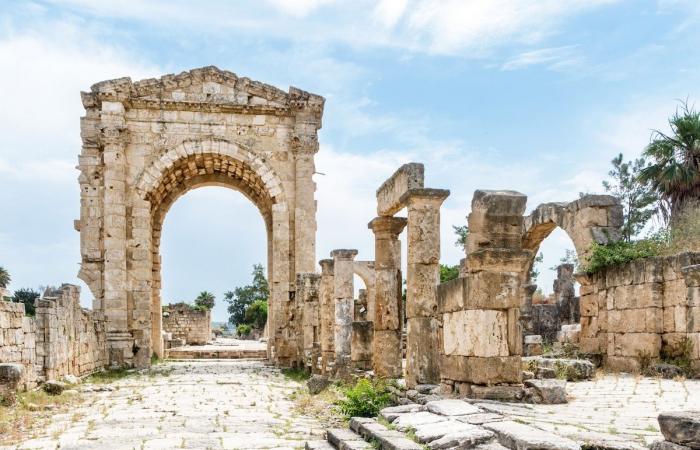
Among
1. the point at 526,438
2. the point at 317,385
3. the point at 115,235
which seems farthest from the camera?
the point at 115,235

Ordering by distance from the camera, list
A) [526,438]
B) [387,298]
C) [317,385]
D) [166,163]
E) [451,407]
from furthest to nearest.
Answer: [166,163], [317,385], [387,298], [451,407], [526,438]

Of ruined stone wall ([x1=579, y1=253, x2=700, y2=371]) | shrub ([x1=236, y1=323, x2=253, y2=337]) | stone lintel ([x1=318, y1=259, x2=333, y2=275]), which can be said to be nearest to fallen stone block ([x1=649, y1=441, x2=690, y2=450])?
ruined stone wall ([x1=579, y1=253, x2=700, y2=371])

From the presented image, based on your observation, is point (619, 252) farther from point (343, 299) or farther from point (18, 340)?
point (18, 340)

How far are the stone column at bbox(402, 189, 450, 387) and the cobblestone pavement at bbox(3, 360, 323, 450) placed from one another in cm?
169

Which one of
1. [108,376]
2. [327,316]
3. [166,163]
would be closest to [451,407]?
[327,316]

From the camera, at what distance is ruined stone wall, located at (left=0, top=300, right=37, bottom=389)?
11633 millimetres

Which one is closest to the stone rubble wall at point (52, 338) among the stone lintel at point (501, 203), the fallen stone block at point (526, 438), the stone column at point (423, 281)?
the stone column at point (423, 281)

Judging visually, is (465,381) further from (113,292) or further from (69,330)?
(113,292)

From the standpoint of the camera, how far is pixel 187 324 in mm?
36281

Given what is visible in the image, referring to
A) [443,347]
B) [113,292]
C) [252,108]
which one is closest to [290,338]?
[113,292]

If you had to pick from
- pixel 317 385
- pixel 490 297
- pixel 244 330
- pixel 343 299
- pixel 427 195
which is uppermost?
pixel 427 195

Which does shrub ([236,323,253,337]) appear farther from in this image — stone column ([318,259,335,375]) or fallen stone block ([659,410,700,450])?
fallen stone block ([659,410,700,450])

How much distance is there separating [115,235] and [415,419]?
1527 centimetres

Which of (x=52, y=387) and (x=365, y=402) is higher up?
(x=365, y=402)
